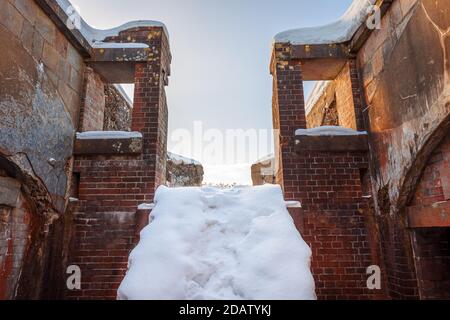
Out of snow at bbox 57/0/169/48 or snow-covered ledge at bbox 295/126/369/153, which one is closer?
snow-covered ledge at bbox 295/126/369/153

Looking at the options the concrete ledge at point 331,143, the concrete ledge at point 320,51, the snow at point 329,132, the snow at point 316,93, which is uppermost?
the snow at point 316,93

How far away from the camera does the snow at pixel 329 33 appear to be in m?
4.75

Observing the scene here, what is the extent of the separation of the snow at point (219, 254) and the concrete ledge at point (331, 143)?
1508 millimetres

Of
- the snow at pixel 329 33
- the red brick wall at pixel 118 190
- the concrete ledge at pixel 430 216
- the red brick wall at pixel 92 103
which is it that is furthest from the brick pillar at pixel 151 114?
the concrete ledge at pixel 430 216

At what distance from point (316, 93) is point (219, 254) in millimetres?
5829

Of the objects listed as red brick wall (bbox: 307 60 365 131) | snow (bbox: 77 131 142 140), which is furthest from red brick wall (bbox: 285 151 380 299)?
snow (bbox: 77 131 142 140)

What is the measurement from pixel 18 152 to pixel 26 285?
1.67 m

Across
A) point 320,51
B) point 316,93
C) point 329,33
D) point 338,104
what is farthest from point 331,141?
point 316,93

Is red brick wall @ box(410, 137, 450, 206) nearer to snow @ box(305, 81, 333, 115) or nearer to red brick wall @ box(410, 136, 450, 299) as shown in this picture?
red brick wall @ box(410, 136, 450, 299)

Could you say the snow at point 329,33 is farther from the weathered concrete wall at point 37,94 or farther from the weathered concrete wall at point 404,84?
the weathered concrete wall at point 37,94

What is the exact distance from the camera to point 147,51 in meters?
4.95

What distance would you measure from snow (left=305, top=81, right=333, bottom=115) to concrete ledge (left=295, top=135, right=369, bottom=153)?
2.17 metres

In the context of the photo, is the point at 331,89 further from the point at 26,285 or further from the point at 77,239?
the point at 26,285

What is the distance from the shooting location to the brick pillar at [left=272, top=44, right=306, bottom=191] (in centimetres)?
436
